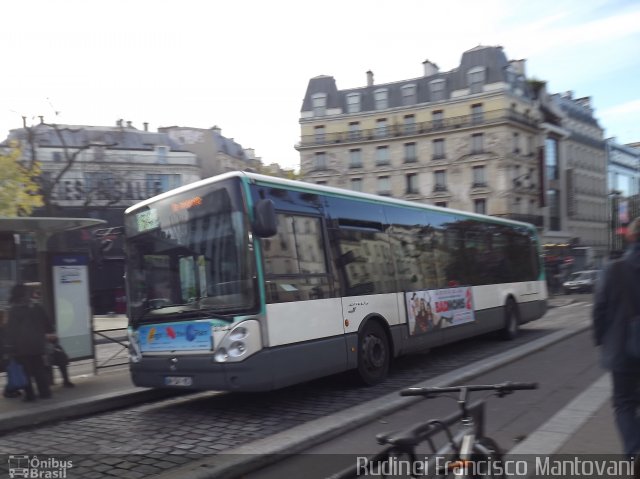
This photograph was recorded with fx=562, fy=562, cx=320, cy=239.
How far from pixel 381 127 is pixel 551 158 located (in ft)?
56.7

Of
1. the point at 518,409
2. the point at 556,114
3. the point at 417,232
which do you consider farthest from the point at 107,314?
the point at 556,114

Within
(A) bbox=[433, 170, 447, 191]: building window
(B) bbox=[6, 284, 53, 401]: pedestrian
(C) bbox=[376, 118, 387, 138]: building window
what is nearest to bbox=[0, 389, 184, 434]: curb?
(B) bbox=[6, 284, 53, 401]: pedestrian

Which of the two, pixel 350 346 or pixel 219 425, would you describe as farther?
pixel 350 346

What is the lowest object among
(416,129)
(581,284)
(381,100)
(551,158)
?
(581,284)

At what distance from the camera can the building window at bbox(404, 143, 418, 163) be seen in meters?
51.2

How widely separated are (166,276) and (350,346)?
8.70 feet

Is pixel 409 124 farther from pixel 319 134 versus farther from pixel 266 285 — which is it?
pixel 266 285

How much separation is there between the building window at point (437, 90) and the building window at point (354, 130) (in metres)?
7.37

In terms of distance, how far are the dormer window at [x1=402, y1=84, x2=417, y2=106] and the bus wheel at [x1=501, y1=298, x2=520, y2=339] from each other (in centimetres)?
4126

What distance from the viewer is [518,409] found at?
22.3 ft

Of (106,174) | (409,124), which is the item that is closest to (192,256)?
(106,174)

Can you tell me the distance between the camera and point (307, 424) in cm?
627

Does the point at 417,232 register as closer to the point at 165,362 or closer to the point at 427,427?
the point at 165,362

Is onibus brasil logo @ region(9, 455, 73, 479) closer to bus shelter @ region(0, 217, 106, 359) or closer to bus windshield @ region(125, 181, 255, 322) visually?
bus windshield @ region(125, 181, 255, 322)
